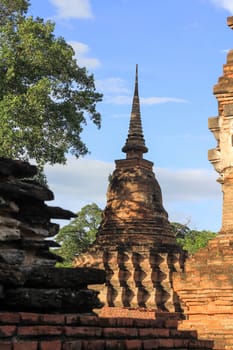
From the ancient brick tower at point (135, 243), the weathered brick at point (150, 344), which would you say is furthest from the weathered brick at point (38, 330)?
the ancient brick tower at point (135, 243)

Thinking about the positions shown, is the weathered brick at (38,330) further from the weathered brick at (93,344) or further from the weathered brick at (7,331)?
the weathered brick at (93,344)

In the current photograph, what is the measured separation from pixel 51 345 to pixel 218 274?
494 cm

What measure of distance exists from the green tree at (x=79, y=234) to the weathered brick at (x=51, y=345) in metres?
38.3

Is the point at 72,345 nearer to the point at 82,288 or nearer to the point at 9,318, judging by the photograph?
the point at 9,318

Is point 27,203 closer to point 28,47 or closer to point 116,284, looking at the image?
point 28,47

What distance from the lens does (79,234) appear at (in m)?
44.9

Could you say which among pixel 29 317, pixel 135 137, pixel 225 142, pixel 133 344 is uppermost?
pixel 135 137

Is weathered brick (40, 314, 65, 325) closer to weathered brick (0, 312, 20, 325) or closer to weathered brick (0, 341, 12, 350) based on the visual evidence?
Result: weathered brick (0, 312, 20, 325)

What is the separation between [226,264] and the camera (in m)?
9.15

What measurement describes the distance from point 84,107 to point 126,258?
859cm

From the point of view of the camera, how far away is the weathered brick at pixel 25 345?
4.26m

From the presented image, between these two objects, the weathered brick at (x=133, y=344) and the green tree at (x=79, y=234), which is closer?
the weathered brick at (x=133, y=344)

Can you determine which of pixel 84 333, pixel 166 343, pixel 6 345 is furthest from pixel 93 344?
pixel 166 343

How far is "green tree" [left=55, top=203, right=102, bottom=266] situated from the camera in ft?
143
